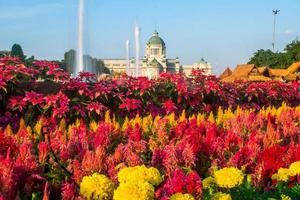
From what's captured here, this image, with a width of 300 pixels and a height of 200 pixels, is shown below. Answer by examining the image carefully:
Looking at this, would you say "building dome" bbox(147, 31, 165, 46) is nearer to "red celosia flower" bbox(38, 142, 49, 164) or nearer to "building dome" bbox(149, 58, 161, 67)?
→ "building dome" bbox(149, 58, 161, 67)

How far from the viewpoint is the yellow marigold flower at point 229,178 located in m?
2.17

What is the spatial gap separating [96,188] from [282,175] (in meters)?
0.91

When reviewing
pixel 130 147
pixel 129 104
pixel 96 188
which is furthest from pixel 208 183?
pixel 129 104

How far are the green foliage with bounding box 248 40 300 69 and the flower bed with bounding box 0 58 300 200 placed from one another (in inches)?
2433

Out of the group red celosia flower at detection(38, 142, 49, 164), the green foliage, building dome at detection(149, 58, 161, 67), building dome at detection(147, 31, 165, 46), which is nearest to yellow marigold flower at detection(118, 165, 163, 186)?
red celosia flower at detection(38, 142, 49, 164)

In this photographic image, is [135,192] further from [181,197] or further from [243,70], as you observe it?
[243,70]

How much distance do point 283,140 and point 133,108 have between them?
238 cm

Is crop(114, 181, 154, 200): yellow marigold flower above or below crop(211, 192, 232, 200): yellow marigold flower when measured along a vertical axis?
above

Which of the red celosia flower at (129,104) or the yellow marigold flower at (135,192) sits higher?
the red celosia flower at (129,104)

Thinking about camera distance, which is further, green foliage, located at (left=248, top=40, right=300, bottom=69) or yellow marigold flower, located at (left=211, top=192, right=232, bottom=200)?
green foliage, located at (left=248, top=40, right=300, bottom=69)

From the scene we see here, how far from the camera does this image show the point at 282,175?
2.49 metres

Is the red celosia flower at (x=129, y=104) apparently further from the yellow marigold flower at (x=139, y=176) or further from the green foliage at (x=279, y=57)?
the green foliage at (x=279, y=57)

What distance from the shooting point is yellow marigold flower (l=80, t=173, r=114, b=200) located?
202 centimetres

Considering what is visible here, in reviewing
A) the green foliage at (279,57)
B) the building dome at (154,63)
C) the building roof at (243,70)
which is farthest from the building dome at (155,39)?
the building roof at (243,70)
